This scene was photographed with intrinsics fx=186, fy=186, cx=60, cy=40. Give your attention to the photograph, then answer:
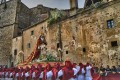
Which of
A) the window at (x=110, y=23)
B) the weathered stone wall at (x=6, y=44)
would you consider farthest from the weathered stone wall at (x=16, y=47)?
the window at (x=110, y=23)

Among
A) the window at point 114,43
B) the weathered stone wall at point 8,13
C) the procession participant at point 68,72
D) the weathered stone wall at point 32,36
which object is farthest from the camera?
the weathered stone wall at point 8,13

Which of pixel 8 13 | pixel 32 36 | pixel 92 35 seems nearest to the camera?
pixel 92 35

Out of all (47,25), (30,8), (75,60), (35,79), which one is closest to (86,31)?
(75,60)

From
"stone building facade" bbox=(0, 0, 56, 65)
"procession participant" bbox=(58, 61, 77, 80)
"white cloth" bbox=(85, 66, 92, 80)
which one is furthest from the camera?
"stone building facade" bbox=(0, 0, 56, 65)

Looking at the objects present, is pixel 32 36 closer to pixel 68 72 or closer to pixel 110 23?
pixel 110 23

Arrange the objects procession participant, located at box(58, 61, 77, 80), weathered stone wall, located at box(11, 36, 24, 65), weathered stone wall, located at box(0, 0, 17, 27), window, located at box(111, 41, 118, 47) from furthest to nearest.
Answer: weathered stone wall, located at box(0, 0, 17, 27) < weathered stone wall, located at box(11, 36, 24, 65) < window, located at box(111, 41, 118, 47) < procession participant, located at box(58, 61, 77, 80)

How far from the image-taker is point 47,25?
29906 mm

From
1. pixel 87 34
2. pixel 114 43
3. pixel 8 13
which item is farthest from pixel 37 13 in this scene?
pixel 114 43

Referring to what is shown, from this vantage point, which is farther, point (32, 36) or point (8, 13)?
point (8, 13)

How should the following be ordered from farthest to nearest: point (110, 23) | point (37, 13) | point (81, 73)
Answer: point (37, 13) < point (110, 23) < point (81, 73)

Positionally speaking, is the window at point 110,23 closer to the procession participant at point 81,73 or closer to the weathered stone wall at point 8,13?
the procession participant at point 81,73

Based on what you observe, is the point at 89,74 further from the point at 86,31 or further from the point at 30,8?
the point at 30,8

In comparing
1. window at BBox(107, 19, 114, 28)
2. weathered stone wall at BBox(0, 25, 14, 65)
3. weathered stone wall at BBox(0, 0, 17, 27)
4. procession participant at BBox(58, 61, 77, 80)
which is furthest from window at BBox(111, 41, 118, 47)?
weathered stone wall at BBox(0, 0, 17, 27)

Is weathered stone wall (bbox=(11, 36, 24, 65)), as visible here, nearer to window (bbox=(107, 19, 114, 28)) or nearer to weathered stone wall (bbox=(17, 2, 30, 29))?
weathered stone wall (bbox=(17, 2, 30, 29))
